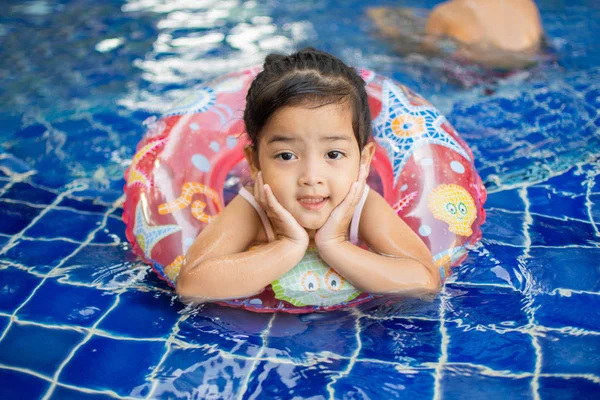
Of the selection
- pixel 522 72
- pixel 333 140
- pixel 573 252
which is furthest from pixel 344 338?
pixel 522 72

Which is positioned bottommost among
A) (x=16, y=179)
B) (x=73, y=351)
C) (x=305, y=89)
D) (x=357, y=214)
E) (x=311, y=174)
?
(x=16, y=179)

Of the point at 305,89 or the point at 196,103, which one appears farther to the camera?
the point at 196,103

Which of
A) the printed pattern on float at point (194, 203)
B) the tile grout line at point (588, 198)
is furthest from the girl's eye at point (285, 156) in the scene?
the tile grout line at point (588, 198)

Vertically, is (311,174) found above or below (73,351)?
above

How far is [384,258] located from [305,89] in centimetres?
63

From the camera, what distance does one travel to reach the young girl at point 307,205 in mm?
2170

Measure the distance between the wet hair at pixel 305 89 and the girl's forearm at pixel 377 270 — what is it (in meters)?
0.37

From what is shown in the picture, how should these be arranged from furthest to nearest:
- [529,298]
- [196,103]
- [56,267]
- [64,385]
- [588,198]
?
1. [588,198]
2. [196,103]
3. [56,267]
4. [529,298]
5. [64,385]

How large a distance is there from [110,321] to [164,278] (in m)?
0.28

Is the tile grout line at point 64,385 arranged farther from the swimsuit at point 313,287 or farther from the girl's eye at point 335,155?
the girl's eye at point 335,155

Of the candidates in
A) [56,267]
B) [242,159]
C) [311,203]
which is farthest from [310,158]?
[56,267]

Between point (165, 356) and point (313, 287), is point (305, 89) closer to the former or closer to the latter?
point (313, 287)

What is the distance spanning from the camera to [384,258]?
2.30 meters

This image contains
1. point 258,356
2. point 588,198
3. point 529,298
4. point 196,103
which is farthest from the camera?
point 588,198
